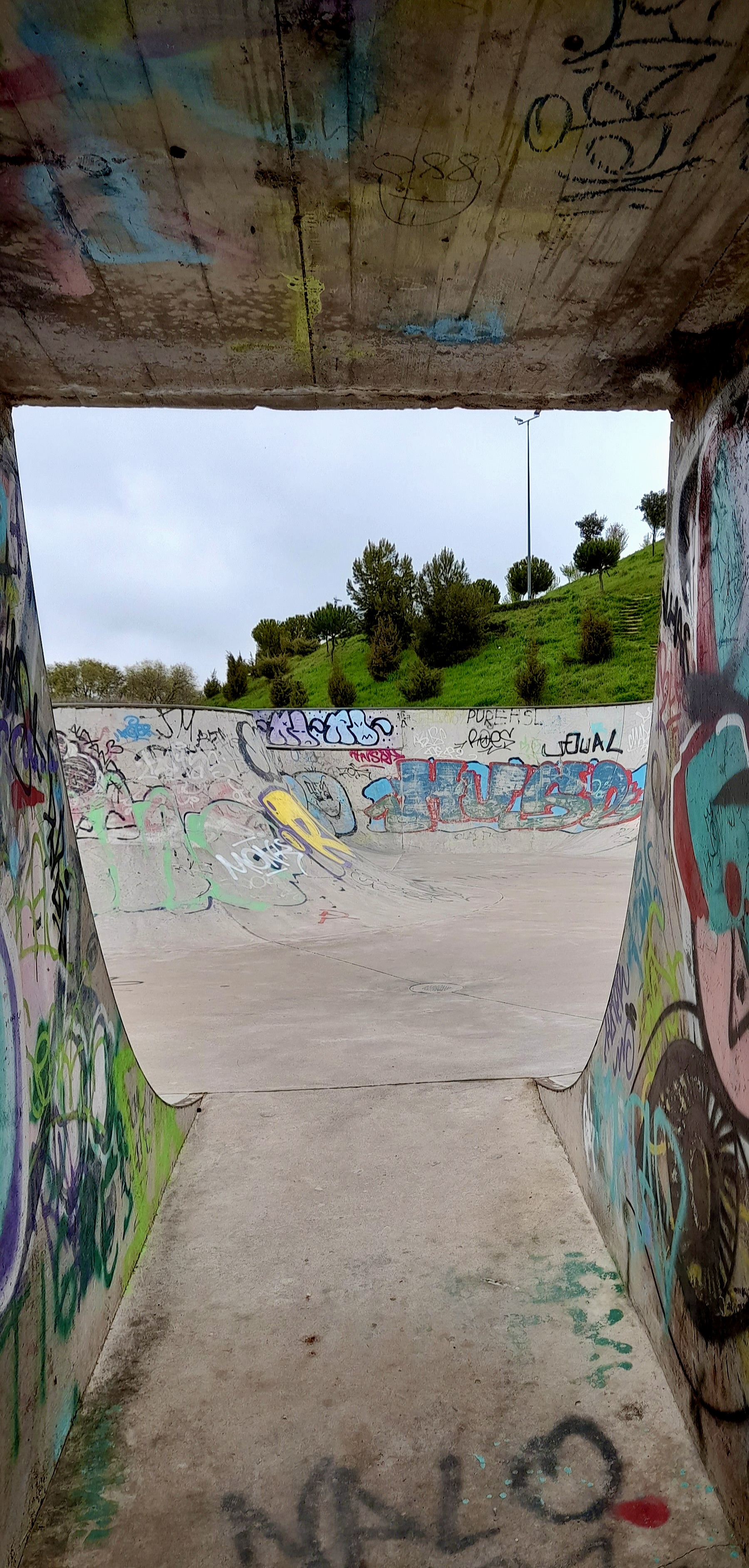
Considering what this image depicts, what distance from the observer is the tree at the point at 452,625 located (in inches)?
1742

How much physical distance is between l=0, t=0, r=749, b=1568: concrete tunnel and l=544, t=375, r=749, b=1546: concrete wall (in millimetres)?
17

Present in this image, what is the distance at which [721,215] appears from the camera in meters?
1.63

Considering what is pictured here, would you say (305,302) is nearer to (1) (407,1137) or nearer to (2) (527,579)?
(1) (407,1137)

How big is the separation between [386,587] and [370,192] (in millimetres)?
47676

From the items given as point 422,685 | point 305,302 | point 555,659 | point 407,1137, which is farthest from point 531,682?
point 305,302

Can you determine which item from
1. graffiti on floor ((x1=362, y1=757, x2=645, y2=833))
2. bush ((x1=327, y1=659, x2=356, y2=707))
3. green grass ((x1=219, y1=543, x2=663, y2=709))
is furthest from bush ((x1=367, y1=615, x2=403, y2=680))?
graffiti on floor ((x1=362, y1=757, x2=645, y2=833))

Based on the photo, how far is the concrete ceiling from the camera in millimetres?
1264

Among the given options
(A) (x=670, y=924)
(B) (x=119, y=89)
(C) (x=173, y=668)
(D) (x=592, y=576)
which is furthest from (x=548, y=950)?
(C) (x=173, y=668)

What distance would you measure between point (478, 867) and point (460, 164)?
15.2 m

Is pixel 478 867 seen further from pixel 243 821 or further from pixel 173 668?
pixel 173 668

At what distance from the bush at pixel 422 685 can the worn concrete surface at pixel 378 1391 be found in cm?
3774

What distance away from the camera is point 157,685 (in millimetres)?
52875

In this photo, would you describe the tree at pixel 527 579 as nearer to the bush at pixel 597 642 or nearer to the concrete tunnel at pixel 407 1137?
the bush at pixel 597 642

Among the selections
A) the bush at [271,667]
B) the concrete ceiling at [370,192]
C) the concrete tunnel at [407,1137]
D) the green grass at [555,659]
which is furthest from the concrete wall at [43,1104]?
the bush at [271,667]
